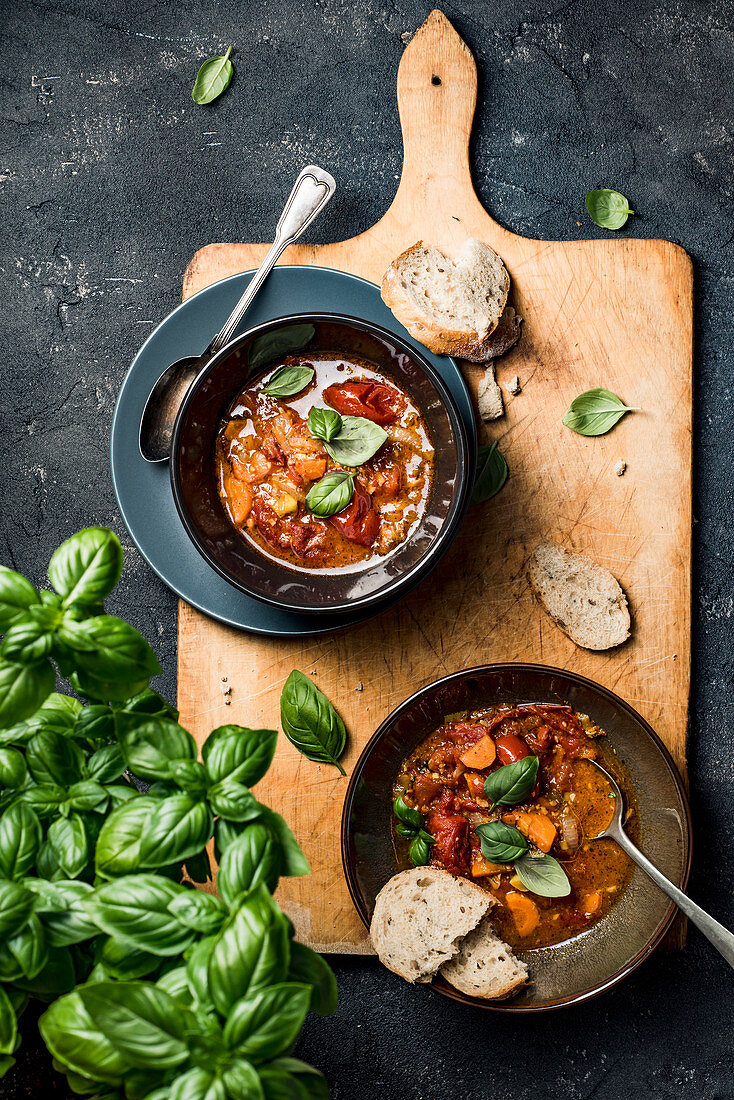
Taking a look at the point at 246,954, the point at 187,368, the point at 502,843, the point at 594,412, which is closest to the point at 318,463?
the point at 187,368

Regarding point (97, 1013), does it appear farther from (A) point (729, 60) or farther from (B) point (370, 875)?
(A) point (729, 60)

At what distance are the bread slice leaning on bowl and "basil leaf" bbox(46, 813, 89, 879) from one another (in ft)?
3.54

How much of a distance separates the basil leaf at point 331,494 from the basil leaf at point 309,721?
0.49 m

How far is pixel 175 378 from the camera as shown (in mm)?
2545

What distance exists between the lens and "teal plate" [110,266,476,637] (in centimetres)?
250

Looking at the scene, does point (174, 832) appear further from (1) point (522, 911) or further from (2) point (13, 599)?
(1) point (522, 911)

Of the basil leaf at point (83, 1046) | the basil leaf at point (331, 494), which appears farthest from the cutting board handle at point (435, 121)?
the basil leaf at point (83, 1046)

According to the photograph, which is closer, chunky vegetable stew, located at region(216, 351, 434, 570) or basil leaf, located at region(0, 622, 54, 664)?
basil leaf, located at region(0, 622, 54, 664)

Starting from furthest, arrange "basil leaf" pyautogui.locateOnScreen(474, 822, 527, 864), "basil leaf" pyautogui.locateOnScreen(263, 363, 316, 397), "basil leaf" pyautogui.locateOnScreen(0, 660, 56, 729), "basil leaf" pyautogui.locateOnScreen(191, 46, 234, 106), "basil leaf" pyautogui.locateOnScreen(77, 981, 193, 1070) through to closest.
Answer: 1. "basil leaf" pyautogui.locateOnScreen(191, 46, 234, 106)
2. "basil leaf" pyautogui.locateOnScreen(263, 363, 316, 397)
3. "basil leaf" pyautogui.locateOnScreen(474, 822, 527, 864)
4. "basil leaf" pyautogui.locateOnScreen(0, 660, 56, 729)
5. "basil leaf" pyautogui.locateOnScreen(77, 981, 193, 1070)

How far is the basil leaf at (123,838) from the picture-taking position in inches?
60.5

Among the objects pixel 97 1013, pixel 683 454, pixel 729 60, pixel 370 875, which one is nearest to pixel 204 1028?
pixel 97 1013

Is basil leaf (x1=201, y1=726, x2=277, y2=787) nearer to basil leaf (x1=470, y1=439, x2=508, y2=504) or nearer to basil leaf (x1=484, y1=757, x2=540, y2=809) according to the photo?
basil leaf (x1=484, y1=757, x2=540, y2=809)

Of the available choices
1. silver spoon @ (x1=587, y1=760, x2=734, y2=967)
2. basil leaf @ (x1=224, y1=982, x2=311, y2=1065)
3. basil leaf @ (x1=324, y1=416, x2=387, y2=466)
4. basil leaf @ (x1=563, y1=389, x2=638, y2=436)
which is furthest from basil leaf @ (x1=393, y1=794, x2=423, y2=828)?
basil leaf @ (x1=563, y1=389, x2=638, y2=436)

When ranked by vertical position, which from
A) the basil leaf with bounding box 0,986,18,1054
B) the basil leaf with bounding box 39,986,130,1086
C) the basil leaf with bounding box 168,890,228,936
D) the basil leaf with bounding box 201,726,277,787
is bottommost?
the basil leaf with bounding box 0,986,18,1054
